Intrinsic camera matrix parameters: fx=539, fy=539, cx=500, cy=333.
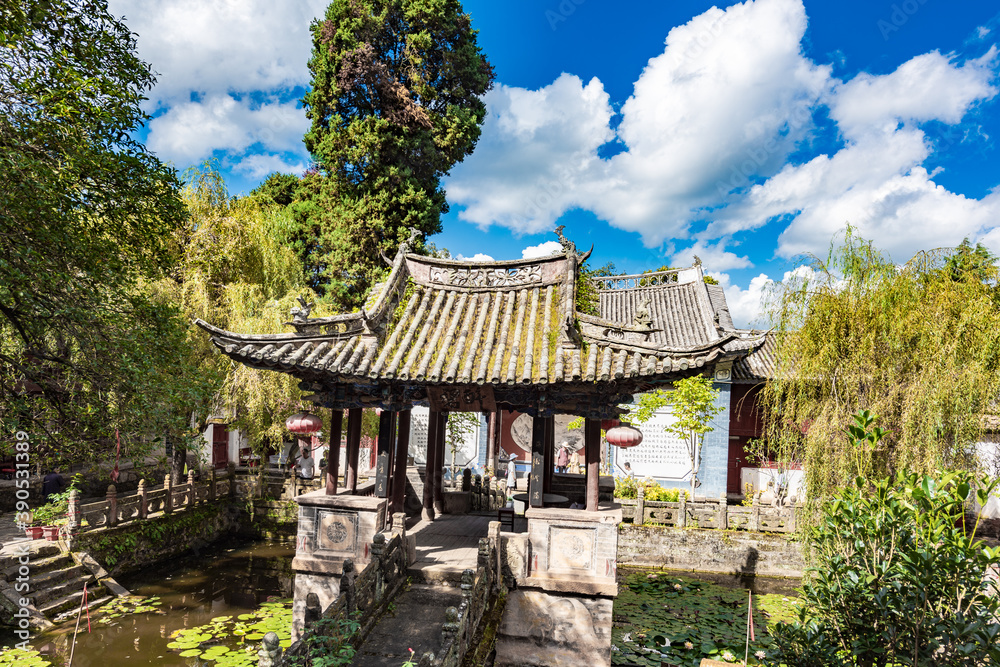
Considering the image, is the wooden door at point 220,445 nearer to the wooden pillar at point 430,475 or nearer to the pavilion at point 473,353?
the wooden pillar at point 430,475

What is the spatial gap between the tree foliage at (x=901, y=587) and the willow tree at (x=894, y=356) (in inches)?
218

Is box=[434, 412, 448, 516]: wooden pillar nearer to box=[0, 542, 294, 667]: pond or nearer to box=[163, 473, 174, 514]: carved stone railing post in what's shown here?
box=[0, 542, 294, 667]: pond

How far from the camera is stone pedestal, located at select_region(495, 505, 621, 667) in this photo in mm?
6785

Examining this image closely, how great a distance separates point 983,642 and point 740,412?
56.8 ft

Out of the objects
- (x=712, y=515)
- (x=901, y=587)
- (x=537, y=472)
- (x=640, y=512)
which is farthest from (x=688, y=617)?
(x=901, y=587)

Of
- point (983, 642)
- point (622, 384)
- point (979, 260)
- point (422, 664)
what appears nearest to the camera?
point (983, 642)

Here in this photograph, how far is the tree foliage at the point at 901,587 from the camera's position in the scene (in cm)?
299

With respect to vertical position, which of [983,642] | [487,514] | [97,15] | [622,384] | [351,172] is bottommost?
[487,514]

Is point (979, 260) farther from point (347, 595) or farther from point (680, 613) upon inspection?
point (347, 595)

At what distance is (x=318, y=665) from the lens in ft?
15.3

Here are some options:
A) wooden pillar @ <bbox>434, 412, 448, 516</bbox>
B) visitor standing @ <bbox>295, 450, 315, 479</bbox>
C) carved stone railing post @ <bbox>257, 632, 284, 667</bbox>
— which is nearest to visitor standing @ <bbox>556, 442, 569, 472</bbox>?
visitor standing @ <bbox>295, 450, 315, 479</bbox>

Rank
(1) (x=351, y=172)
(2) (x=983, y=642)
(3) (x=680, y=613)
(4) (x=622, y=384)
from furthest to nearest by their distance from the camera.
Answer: (1) (x=351, y=172)
(3) (x=680, y=613)
(4) (x=622, y=384)
(2) (x=983, y=642)

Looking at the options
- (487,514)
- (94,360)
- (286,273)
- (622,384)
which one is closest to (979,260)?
(622,384)

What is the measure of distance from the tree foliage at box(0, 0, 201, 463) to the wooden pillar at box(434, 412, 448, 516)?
4269mm
